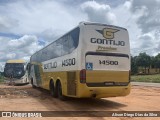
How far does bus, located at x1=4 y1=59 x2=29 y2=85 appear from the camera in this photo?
114 feet

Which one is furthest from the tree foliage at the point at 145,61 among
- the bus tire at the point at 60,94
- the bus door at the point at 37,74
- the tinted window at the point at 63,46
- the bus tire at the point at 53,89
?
the bus tire at the point at 60,94

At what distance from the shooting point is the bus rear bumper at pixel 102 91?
1234cm

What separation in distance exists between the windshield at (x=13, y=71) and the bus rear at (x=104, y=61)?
23398mm

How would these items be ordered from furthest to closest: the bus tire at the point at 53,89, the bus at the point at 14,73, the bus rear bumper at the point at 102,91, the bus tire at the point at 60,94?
the bus at the point at 14,73 < the bus tire at the point at 53,89 < the bus tire at the point at 60,94 < the bus rear bumper at the point at 102,91

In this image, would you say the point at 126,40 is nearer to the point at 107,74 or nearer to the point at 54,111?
the point at 107,74

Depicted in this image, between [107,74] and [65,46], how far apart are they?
309 centimetres

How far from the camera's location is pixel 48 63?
61.7 feet

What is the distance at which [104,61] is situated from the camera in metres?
12.9

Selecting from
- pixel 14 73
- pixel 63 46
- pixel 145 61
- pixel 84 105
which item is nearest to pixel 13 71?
pixel 14 73

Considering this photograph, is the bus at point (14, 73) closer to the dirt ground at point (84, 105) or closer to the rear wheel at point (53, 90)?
the rear wheel at point (53, 90)

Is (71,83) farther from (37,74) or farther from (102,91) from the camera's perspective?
(37,74)

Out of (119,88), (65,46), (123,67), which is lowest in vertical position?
(119,88)

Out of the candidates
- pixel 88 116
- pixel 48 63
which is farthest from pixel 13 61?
pixel 88 116

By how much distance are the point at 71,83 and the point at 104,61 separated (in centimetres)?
187
